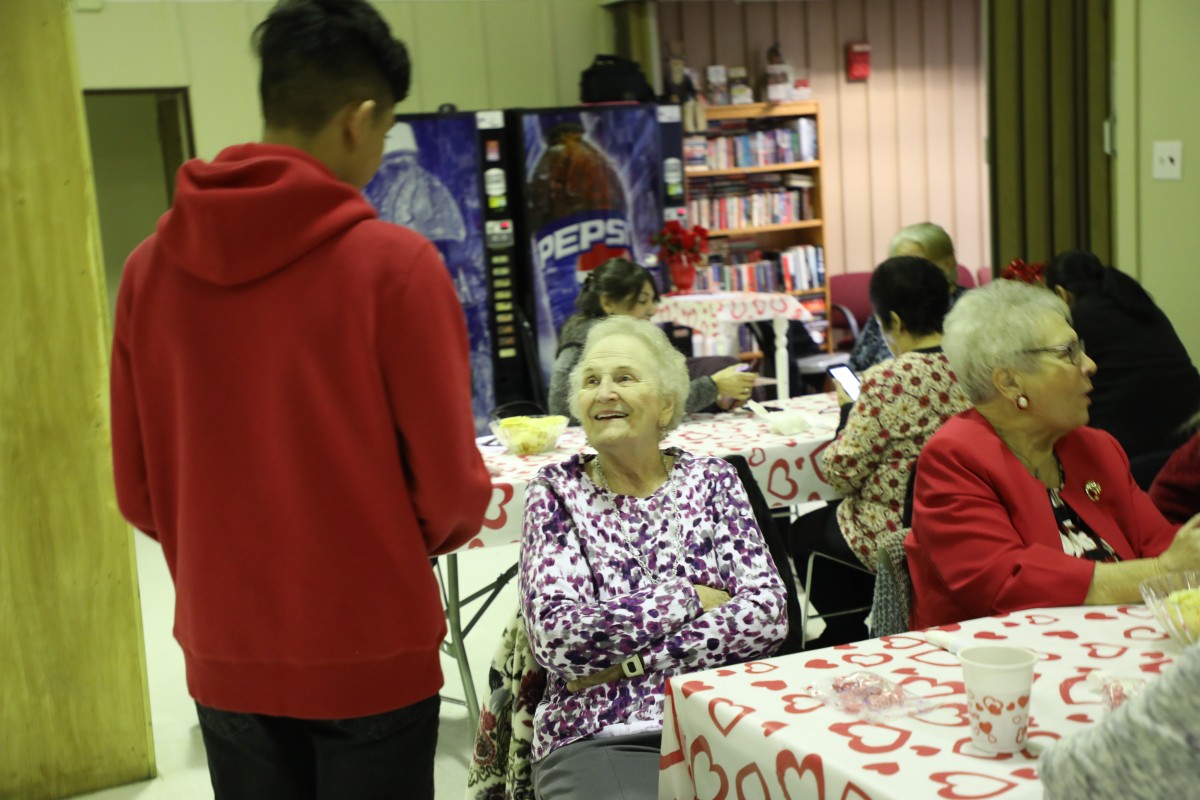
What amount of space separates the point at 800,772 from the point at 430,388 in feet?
1.95

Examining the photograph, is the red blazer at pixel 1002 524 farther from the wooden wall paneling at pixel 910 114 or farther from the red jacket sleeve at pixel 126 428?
the wooden wall paneling at pixel 910 114

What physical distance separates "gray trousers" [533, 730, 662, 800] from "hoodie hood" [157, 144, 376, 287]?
0.97 meters

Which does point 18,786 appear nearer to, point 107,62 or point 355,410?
point 355,410

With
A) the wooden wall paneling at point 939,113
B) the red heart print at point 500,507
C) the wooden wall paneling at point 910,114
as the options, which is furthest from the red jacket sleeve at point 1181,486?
the wooden wall paneling at point 939,113

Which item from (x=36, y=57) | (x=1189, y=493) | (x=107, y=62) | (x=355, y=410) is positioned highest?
(x=107, y=62)

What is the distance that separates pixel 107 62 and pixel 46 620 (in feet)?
15.3

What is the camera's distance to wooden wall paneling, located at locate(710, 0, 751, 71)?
27.0 ft

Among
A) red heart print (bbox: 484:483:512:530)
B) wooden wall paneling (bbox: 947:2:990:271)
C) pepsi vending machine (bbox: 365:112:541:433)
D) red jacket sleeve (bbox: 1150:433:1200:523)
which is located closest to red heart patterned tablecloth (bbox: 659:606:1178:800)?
red jacket sleeve (bbox: 1150:433:1200:523)

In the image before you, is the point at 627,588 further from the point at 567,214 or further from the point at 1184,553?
the point at 567,214

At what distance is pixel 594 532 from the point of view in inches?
87.1

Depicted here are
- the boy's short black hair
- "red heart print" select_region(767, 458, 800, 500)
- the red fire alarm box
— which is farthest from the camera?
the red fire alarm box

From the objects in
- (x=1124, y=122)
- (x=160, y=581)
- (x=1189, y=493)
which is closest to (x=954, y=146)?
(x=1124, y=122)

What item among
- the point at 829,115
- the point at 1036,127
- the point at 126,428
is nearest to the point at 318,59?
the point at 126,428

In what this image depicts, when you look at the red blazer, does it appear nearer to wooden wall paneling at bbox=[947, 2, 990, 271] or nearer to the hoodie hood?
the hoodie hood
